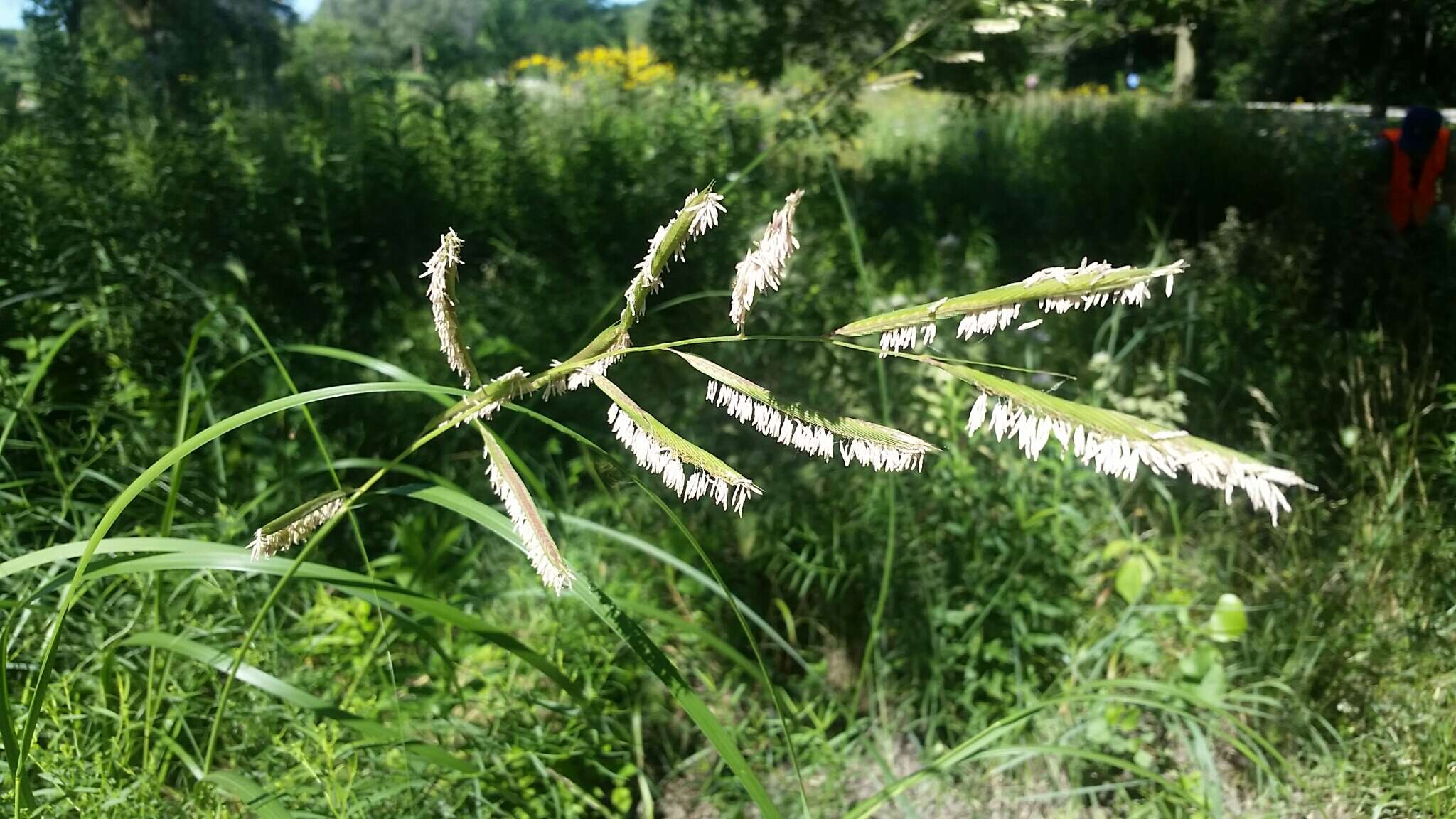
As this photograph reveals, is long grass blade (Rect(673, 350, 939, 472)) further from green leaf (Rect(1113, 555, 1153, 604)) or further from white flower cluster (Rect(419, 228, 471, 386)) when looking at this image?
green leaf (Rect(1113, 555, 1153, 604))

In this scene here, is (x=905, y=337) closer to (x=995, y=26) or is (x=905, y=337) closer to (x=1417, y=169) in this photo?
(x=995, y=26)

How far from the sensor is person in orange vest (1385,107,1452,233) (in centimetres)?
391

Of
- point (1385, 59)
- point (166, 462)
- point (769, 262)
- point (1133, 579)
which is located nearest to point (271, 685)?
point (166, 462)

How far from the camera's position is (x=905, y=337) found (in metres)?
0.60

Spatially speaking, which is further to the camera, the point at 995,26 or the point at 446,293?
the point at 995,26

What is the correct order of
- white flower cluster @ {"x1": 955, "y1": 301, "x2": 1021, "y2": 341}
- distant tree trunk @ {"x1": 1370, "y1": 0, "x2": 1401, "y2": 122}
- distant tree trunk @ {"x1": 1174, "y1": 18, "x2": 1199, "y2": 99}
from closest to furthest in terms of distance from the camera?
white flower cluster @ {"x1": 955, "y1": 301, "x2": 1021, "y2": 341}, distant tree trunk @ {"x1": 1370, "y1": 0, "x2": 1401, "y2": 122}, distant tree trunk @ {"x1": 1174, "y1": 18, "x2": 1199, "y2": 99}

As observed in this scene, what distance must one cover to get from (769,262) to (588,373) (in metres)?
0.17

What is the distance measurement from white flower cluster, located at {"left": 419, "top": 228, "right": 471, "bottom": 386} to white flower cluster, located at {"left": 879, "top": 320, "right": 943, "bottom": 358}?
30 centimetres

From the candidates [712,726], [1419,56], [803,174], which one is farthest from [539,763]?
[1419,56]

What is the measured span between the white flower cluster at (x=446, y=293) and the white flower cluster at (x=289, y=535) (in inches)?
6.3

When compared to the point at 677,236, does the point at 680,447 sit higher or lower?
lower

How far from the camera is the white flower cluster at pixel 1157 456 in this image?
1.55 ft

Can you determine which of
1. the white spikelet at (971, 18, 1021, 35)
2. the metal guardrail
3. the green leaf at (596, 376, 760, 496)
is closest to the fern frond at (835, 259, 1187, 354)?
the green leaf at (596, 376, 760, 496)

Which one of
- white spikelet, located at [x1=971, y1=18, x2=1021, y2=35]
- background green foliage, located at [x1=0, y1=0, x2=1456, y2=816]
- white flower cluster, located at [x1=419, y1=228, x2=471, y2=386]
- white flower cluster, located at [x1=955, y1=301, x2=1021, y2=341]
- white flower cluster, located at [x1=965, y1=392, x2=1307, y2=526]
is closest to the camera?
white flower cluster, located at [x1=965, y1=392, x2=1307, y2=526]
